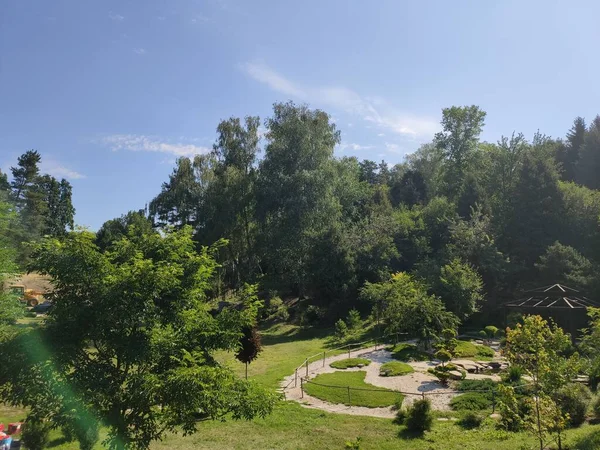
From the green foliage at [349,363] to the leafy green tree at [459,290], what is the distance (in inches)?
423

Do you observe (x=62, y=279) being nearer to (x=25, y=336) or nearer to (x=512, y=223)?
(x=25, y=336)

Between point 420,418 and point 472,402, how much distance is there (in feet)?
10.9

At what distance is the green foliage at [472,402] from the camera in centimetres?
1514

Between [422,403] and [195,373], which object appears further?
[422,403]

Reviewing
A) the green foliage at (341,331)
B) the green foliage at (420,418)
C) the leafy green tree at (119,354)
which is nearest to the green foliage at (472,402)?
the green foliage at (420,418)

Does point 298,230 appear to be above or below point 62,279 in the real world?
above

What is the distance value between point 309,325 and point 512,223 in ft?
70.4

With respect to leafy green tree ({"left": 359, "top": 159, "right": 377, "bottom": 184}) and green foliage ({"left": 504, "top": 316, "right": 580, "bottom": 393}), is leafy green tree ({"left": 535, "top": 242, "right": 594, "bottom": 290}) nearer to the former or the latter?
green foliage ({"left": 504, "top": 316, "right": 580, "bottom": 393})

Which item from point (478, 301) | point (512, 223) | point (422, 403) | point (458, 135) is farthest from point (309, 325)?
point (458, 135)

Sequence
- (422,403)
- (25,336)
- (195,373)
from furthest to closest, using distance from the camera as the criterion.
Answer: (422,403)
(25,336)
(195,373)

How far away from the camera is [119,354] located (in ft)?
26.3

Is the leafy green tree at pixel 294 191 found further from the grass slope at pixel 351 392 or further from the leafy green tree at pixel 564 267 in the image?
the grass slope at pixel 351 392

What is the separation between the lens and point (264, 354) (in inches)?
1113

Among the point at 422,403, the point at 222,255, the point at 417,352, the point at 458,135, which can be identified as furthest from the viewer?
the point at 458,135
